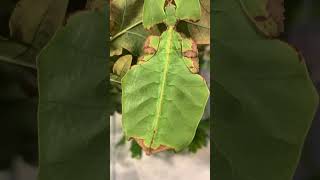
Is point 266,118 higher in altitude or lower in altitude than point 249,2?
lower

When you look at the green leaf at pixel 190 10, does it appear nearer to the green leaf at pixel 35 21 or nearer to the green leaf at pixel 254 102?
the green leaf at pixel 254 102

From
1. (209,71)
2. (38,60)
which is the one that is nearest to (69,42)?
(38,60)

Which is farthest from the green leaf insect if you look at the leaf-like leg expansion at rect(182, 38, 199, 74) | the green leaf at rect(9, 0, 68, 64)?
the green leaf at rect(9, 0, 68, 64)

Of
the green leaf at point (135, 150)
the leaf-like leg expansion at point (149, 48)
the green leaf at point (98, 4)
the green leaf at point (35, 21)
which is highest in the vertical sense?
the green leaf at point (98, 4)

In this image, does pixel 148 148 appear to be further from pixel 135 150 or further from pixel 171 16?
pixel 171 16

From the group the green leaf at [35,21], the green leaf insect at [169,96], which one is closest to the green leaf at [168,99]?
the green leaf insect at [169,96]

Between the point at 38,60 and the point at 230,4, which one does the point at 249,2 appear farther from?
the point at 38,60

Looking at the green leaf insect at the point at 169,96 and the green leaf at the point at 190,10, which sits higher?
the green leaf at the point at 190,10
